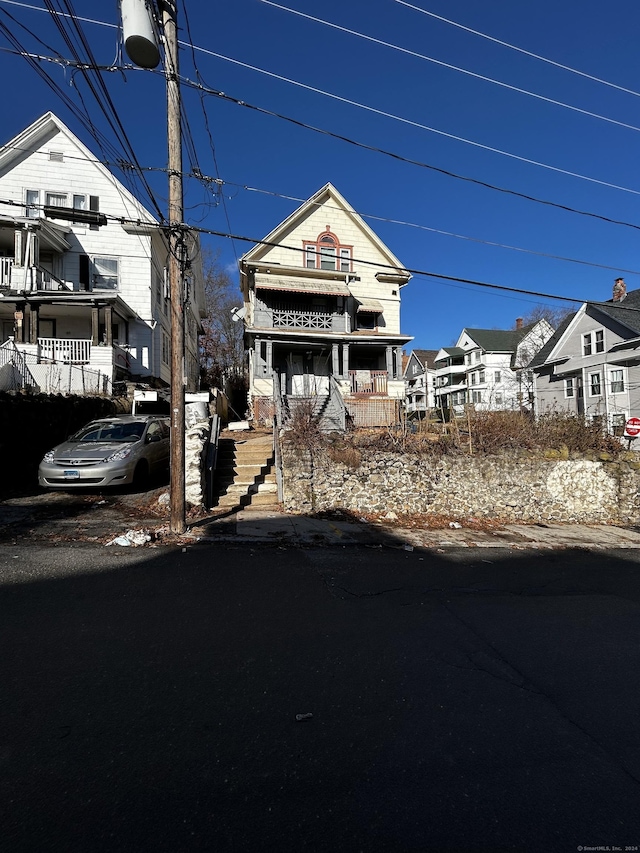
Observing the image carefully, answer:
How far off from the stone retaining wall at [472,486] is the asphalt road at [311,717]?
447 cm

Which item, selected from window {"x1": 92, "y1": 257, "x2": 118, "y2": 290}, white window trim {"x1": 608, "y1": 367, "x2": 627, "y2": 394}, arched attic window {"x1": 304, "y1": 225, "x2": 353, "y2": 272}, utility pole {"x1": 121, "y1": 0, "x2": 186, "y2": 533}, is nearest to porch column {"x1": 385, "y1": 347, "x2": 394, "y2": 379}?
arched attic window {"x1": 304, "y1": 225, "x2": 353, "y2": 272}

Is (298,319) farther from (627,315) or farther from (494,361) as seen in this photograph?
(494,361)

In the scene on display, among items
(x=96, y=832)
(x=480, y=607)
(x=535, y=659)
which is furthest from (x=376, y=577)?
(x=96, y=832)

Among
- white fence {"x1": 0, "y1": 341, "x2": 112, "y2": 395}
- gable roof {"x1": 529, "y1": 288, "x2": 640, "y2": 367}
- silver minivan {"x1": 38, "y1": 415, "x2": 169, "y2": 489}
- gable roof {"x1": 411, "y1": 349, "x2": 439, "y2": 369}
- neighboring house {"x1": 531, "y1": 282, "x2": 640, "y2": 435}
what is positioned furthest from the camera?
gable roof {"x1": 411, "y1": 349, "x2": 439, "y2": 369}

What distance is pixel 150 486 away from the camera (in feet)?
35.1

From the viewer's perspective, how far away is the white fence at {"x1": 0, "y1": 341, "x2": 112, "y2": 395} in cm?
1456

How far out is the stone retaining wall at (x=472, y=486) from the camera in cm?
998

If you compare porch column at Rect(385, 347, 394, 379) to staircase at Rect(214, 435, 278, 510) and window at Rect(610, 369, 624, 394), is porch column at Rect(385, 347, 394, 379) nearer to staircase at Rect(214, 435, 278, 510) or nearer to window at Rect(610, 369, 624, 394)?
window at Rect(610, 369, 624, 394)

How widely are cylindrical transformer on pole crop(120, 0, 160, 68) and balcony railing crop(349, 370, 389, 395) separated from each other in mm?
17247

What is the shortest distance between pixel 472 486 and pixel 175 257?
7.91m

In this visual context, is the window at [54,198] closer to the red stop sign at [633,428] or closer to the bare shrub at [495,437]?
the bare shrub at [495,437]

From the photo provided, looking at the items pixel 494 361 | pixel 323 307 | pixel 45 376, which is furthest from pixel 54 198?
pixel 494 361

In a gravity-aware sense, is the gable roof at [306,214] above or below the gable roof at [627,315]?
above

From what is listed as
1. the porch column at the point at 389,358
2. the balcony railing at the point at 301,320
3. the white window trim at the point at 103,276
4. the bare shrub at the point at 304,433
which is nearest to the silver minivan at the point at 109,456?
the bare shrub at the point at 304,433
